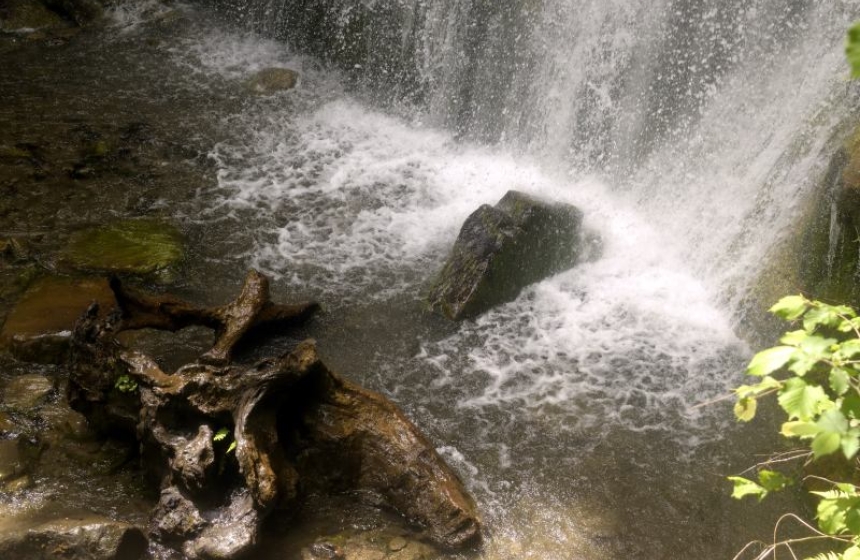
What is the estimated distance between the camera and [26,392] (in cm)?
418

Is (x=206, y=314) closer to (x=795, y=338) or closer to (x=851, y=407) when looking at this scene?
(x=795, y=338)

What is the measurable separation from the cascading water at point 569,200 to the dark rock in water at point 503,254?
0.16m

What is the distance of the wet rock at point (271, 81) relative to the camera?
8702 millimetres

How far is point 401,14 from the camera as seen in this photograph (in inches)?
339

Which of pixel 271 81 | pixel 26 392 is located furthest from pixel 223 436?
pixel 271 81

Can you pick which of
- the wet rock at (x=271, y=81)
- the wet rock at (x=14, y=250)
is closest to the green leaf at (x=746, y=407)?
the wet rock at (x=14, y=250)

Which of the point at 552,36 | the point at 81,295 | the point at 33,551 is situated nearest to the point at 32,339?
the point at 81,295

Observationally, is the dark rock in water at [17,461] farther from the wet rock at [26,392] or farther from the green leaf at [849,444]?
the green leaf at [849,444]

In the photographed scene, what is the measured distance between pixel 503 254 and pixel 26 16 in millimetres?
8898

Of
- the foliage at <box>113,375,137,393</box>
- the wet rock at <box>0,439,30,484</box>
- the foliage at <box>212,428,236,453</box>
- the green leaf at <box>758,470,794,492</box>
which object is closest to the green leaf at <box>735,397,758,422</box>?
the green leaf at <box>758,470,794,492</box>

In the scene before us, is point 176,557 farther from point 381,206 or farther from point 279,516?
point 381,206

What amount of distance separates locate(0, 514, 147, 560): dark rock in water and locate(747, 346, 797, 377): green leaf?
3.13 m

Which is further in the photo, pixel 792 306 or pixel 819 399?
pixel 792 306

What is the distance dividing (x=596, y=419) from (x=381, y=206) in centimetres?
328
